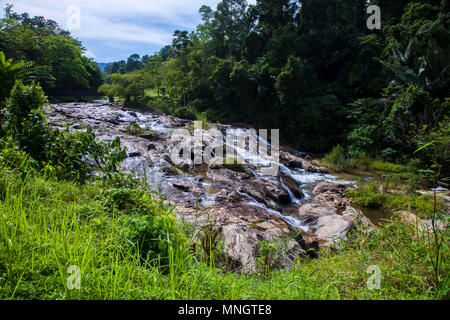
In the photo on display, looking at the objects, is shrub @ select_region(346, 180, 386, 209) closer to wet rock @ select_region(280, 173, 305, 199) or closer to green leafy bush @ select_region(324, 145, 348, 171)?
wet rock @ select_region(280, 173, 305, 199)

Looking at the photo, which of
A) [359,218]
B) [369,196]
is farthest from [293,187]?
[359,218]

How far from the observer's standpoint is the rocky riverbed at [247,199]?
399 centimetres

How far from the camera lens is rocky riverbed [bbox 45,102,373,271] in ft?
13.1

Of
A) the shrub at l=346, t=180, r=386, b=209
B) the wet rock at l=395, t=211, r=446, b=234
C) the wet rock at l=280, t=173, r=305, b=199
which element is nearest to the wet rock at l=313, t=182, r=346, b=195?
the shrub at l=346, t=180, r=386, b=209

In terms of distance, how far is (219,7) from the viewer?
24.0m

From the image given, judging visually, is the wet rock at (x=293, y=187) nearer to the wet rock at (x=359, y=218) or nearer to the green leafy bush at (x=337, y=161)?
the wet rock at (x=359, y=218)

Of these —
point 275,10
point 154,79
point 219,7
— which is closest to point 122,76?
point 154,79

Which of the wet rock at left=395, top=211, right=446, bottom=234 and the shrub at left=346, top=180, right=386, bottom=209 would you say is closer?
the wet rock at left=395, top=211, right=446, bottom=234

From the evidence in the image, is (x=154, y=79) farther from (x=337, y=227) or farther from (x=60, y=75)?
(x=337, y=227)

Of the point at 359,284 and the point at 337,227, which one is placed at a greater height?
the point at 359,284

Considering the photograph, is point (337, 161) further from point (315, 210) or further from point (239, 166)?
point (315, 210)

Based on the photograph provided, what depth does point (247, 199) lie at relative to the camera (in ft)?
21.9

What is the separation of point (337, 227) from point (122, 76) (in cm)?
2187

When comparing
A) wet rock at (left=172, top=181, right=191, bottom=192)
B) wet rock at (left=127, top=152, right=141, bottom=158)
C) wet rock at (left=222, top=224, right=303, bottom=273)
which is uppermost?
wet rock at (left=127, top=152, right=141, bottom=158)
